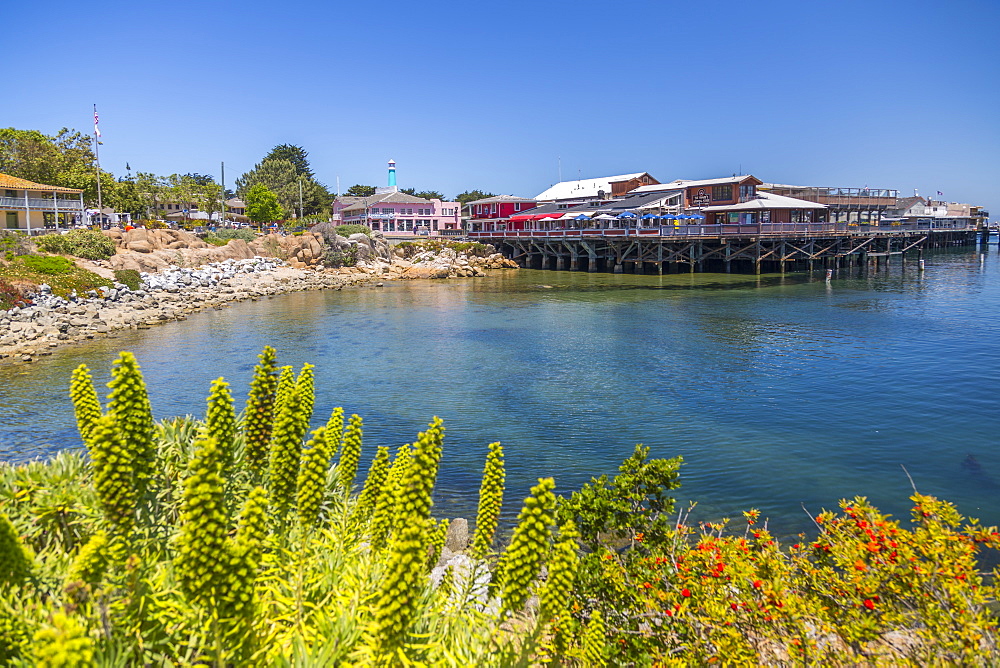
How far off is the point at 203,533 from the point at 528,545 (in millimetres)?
2211

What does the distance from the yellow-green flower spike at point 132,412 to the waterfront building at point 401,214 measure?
98.3m

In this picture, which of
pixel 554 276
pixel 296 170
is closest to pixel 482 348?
pixel 554 276

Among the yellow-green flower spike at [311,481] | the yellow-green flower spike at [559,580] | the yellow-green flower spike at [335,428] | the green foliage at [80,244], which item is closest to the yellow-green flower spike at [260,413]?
the yellow-green flower spike at [335,428]

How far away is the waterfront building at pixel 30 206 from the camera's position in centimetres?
5431

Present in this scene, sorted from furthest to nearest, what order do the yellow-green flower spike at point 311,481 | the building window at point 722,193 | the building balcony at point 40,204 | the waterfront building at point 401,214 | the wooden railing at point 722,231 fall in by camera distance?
the waterfront building at point 401,214, the building window at point 722,193, the wooden railing at point 722,231, the building balcony at point 40,204, the yellow-green flower spike at point 311,481

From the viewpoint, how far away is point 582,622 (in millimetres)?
7215

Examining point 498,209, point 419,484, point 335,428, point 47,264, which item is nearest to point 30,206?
point 47,264

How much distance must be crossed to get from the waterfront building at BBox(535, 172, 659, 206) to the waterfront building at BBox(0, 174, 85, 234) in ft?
200

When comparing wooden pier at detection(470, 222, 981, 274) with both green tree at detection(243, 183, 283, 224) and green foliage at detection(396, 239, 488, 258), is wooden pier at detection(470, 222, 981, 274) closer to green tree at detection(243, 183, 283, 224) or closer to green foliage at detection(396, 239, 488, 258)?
green foliage at detection(396, 239, 488, 258)

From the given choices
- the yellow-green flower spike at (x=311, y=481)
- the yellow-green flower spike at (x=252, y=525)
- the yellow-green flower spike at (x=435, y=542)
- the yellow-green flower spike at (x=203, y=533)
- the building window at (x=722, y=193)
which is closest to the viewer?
the yellow-green flower spike at (x=203, y=533)

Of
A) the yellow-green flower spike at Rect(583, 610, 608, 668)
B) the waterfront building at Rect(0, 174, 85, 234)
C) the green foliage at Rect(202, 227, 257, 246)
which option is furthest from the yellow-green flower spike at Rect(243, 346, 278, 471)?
the green foliage at Rect(202, 227, 257, 246)

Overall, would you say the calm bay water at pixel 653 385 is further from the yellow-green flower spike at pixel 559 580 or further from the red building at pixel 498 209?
the red building at pixel 498 209

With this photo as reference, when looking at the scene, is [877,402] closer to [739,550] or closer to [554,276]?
[739,550]

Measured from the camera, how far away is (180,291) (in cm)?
4969
